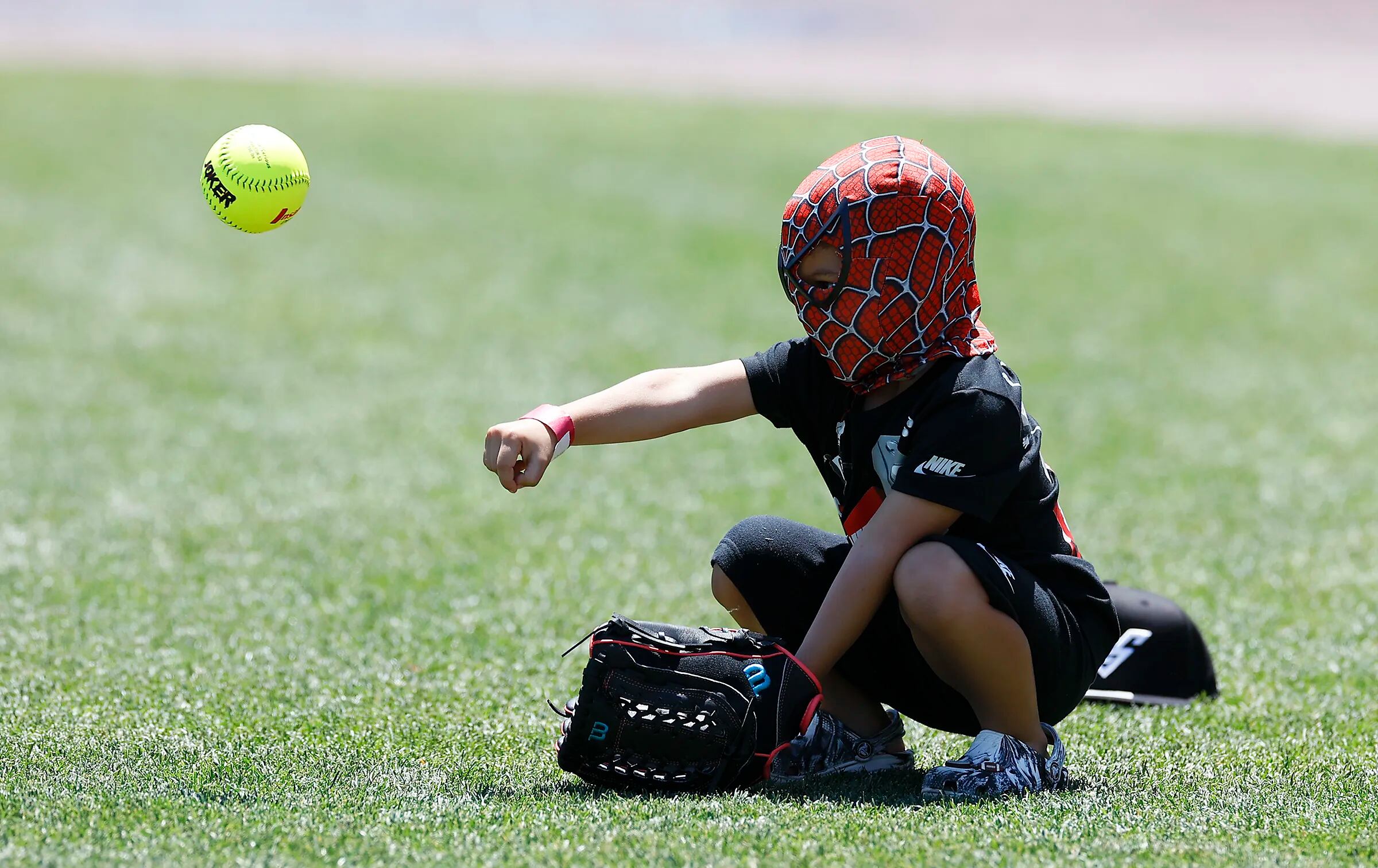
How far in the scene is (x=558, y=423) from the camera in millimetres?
3234

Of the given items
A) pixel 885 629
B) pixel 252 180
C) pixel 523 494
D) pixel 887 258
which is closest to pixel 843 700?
pixel 885 629

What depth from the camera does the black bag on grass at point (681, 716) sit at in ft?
10.2

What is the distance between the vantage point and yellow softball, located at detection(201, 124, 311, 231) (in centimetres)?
386

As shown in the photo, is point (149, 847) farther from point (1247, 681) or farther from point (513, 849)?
point (1247, 681)

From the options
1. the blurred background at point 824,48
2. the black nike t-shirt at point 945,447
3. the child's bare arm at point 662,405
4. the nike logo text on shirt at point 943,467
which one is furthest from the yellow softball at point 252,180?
the blurred background at point 824,48

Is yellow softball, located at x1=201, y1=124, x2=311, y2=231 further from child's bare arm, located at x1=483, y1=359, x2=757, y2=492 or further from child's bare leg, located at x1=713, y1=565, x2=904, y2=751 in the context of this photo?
child's bare leg, located at x1=713, y1=565, x2=904, y2=751

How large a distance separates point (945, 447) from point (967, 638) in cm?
41

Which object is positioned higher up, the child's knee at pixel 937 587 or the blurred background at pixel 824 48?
the blurred background at pixel 824 48

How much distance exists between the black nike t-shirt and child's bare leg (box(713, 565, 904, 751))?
0.33 m

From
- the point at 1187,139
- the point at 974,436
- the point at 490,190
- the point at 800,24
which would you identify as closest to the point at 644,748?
the point at 974,436

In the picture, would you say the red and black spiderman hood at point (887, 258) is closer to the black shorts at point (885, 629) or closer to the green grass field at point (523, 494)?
the black shorts at point (885, 629)

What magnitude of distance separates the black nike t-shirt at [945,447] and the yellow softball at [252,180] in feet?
4.74

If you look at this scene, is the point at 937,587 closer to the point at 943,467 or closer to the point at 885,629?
the point at 943,467

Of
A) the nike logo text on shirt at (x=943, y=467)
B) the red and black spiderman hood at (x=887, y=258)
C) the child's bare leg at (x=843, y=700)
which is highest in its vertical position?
the red and black spiderman hood at (x=887, y=258)
